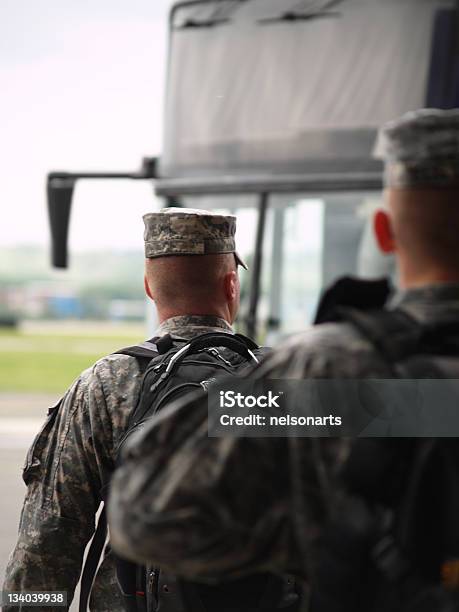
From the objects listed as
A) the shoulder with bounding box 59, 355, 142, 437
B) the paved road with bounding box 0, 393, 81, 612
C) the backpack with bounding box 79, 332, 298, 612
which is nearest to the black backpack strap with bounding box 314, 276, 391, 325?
the backpack with bounding box 79, 332, 298, 612

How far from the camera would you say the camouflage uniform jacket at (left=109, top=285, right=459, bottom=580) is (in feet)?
5.10

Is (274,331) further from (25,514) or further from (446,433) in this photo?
(446,433)

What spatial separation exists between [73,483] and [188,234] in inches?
27.7

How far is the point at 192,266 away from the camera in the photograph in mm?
2871

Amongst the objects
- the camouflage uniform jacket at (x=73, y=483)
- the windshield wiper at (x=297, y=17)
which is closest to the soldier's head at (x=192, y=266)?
the camouflage uniform jacket at (x=73, y=483)

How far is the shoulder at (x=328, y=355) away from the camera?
155 cm

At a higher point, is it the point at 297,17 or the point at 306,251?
the point at 297,17

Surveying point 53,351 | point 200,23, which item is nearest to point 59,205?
point 200,23

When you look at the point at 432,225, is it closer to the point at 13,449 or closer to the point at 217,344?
the point at 217,344

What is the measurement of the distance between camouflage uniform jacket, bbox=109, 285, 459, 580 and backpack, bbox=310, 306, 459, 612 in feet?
0.14

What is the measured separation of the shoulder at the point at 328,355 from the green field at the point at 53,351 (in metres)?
33.1

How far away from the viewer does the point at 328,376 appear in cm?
156

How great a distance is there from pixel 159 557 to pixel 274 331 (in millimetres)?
5024

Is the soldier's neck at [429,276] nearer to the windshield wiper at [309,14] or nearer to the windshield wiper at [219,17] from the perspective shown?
the windshield wiper at [309,14]
